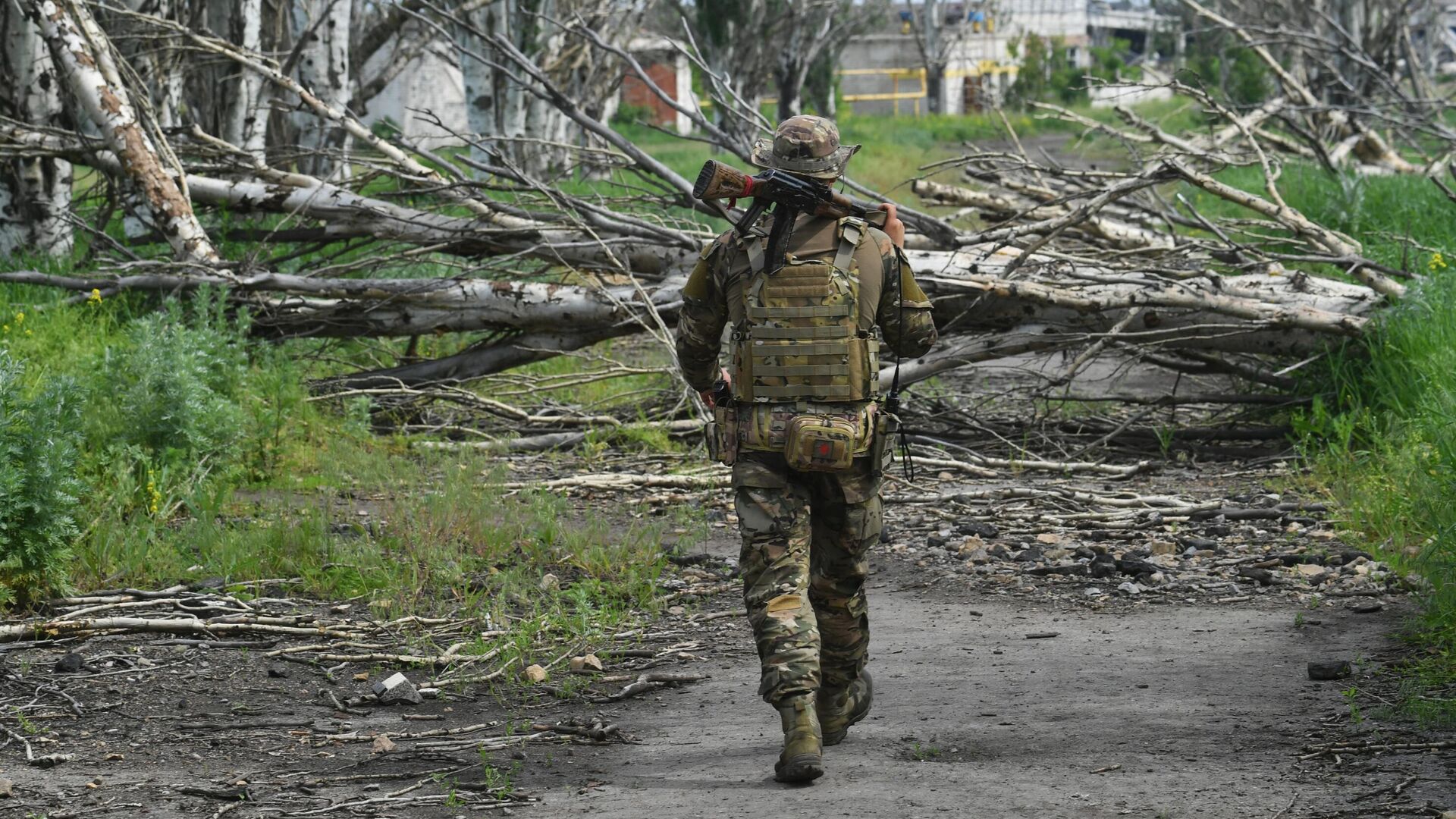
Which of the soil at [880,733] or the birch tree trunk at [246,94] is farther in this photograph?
the birch tree trunk at [246,94]

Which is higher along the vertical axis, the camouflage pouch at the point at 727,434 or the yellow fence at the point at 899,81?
the yellow fence at the point at 899,81

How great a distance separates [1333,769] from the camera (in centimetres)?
376

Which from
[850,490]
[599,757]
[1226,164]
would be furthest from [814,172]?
[1226,164]

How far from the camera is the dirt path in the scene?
144 inches

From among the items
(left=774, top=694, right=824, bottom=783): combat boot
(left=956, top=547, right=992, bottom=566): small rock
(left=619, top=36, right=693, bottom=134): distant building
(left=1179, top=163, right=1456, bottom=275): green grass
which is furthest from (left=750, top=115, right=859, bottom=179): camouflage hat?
(left=619, top=36, right=693, bottom=134): distant building

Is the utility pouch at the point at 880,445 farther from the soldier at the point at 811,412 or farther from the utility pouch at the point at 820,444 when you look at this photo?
the utility pouch at the point at 820,444

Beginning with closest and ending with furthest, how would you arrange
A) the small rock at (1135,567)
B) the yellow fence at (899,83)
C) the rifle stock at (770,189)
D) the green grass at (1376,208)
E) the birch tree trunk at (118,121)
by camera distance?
the rifle stock at (770,189) → the small rock at (1135,567) → the birch tree trunk at (118,121) → the green grass at (1376,208) → the yellow fence at (899,83)

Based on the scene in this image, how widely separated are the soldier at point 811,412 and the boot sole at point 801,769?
0.50ft

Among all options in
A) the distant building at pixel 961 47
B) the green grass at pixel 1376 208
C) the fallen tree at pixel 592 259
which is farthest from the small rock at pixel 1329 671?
the distant building at pixel 961 47

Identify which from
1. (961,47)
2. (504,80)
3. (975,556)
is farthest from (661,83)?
(975,556)

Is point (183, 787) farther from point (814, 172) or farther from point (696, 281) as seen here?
point (814, 172)

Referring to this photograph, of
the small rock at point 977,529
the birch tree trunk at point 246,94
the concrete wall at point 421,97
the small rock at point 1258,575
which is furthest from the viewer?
the concrete wall at point 421,97

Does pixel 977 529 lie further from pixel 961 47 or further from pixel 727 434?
pixel 961 47

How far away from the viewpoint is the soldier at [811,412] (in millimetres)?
4098
